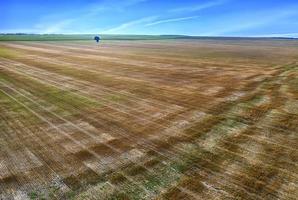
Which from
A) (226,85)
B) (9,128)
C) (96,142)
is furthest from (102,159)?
(226,85)

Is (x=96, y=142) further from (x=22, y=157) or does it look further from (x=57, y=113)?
(x=57, y=113)

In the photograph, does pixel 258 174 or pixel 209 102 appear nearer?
pixel 258 174

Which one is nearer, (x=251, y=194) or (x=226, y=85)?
(x=251, y=194)

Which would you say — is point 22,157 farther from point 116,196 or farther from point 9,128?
point 116,196

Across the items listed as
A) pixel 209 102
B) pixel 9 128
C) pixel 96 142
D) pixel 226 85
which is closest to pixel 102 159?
pixel 96 142

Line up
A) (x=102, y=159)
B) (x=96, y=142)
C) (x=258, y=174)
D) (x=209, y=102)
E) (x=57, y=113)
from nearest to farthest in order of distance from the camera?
(x=258, y=174)
(x=102, y=159)
(x=96, y=142)
(x=57, y=113)
(x=209, y=102)

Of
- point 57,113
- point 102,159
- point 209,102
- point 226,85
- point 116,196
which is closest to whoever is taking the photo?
point 116,196

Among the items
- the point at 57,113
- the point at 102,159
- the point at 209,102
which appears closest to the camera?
the point at 102,159

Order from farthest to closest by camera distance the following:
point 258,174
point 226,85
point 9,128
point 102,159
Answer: point 226,85
point 9,128
point 102,159
point 258,174
